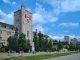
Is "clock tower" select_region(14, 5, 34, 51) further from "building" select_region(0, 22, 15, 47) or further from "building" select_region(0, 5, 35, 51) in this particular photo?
"building" select_region(0, 22, 15, 47)

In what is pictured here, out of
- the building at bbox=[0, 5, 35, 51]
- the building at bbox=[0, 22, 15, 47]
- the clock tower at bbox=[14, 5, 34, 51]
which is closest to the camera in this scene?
the building at bbox=[0, 22, 15, 47]

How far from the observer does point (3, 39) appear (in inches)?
3595

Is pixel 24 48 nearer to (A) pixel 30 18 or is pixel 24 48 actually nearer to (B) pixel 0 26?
(B) pixel 0 26

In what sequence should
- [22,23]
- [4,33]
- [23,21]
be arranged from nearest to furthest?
[4,33] < [22,23] < [23,21]

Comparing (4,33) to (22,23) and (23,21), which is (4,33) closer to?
(22,23)

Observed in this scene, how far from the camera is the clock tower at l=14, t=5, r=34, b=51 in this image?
10494 centimetres

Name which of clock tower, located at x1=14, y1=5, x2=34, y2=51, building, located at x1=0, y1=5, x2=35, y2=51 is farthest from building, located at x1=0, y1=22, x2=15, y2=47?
clock tower, located at x1=14, y1=5, x2=34, y2=51

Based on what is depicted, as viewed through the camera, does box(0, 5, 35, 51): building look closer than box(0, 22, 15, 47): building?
No

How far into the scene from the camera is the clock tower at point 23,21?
4131 inches

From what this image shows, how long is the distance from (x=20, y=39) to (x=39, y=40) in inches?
1101

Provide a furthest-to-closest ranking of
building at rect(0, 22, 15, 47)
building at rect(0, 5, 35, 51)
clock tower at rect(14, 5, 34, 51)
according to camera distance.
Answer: clock tower at rect(14, 5, 34, 51)
building at rect(0, 5, 35, 51)
building at rect(0, 22, 15, 47)

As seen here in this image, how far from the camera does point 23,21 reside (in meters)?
106

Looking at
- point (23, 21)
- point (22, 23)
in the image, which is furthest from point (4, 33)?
point (23, 21)

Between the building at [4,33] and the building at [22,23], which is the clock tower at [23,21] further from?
the building at [4,33]
